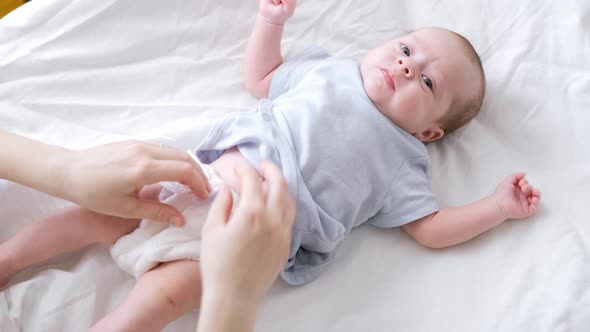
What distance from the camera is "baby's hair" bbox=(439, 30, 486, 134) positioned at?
115cm

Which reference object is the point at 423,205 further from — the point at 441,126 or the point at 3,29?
the point at 3,29

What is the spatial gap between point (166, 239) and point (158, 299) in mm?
101

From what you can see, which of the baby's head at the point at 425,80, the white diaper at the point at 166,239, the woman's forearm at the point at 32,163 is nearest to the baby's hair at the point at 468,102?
the baby's head at the point at 425,80

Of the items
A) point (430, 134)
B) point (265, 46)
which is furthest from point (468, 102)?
point (265, 46)

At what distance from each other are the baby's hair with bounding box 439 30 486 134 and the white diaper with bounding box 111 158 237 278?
0.51m

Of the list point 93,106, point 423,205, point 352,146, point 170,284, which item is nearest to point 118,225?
point 170,284

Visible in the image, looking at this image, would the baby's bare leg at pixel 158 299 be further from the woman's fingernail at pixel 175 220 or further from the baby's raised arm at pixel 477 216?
the baby's raised arm at pixel 477 216

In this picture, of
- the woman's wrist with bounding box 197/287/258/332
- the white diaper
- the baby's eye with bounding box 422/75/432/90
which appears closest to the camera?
the woman's wrist with bounding box 197/287/258/332

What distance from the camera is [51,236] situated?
93 cm

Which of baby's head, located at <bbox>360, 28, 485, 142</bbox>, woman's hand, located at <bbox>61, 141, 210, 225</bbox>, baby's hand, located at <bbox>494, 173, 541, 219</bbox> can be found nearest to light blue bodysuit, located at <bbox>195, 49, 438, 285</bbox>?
baby's head, located at <bbox>360, 28, 485, 142</bbox>

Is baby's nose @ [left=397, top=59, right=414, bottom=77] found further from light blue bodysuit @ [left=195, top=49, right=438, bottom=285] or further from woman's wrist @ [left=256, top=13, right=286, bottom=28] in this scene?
woman's wrist @ [left=256, top=13, right=286, bottom=28]

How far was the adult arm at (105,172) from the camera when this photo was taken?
77cm

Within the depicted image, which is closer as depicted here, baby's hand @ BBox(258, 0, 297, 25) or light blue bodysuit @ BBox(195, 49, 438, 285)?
light blue bodysuit @ BBox(195, 49, 438, 285)

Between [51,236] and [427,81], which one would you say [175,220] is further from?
[427,81]
